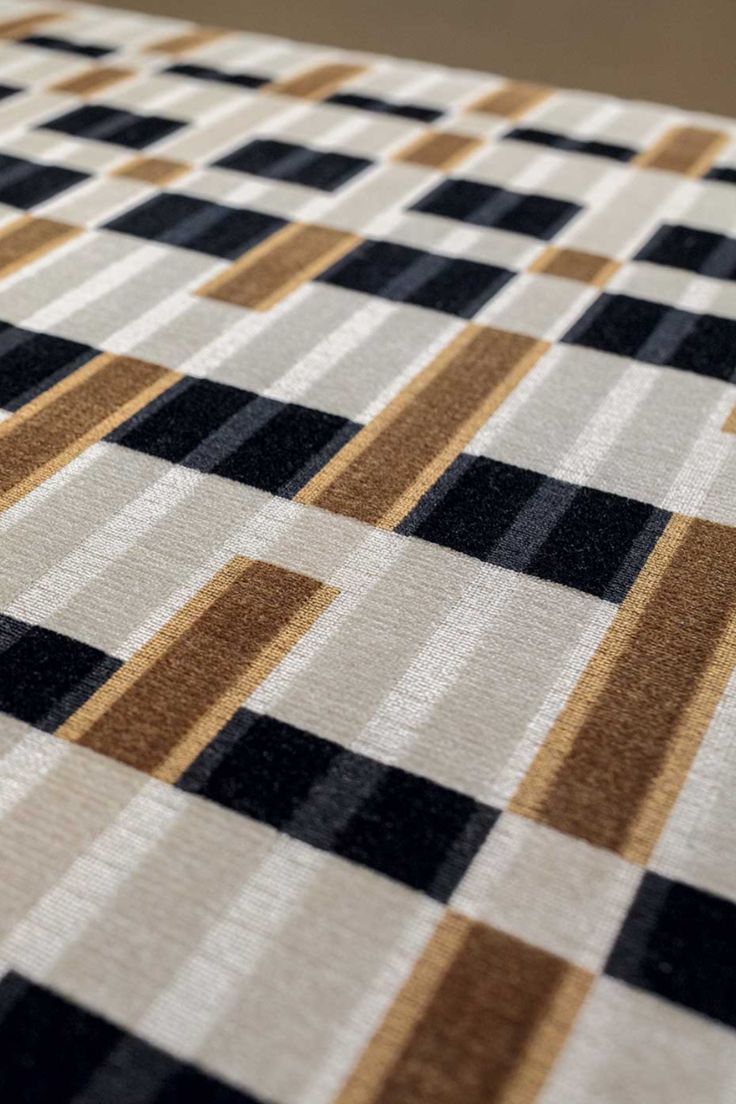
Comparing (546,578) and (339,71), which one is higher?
(339,71)

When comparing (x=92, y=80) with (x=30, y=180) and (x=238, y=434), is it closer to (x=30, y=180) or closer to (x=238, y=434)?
(x=30, y=180)

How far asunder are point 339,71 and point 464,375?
0.99m

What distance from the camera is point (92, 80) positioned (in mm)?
1721

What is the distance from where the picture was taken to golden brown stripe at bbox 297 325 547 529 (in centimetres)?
90

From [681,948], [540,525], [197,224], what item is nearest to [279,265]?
[197,224]

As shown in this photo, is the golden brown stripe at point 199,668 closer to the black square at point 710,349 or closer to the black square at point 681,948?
the black square at point 681,948

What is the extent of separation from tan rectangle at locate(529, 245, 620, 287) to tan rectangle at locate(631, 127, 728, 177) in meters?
0.31

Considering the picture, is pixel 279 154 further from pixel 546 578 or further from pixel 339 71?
pixel 546 578

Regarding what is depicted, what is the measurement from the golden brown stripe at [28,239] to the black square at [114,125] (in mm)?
267

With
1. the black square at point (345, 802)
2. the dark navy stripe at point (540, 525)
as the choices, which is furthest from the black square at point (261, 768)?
the dark navy stripe at point (540, 525)

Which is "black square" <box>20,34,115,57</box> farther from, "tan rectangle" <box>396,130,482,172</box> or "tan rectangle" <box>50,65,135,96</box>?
"tan rectangle" <box>396,130,482,172</box>

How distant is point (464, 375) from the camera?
1062 mm

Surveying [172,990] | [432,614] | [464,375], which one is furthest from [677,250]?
[172,990]

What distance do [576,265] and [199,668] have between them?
74 centimetres
